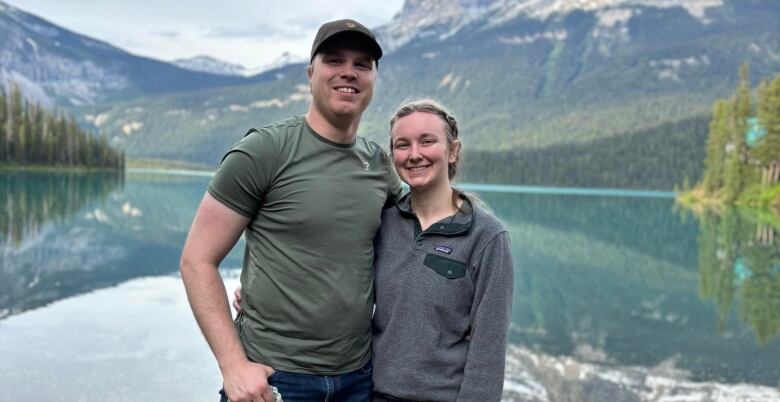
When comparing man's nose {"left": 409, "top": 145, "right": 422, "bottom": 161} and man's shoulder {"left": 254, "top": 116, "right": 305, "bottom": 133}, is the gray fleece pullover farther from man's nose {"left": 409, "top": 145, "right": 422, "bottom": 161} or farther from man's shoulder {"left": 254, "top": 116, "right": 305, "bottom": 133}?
man's shoulder {"left": 254, "top": 116, "right": 305, "bottom": 133}

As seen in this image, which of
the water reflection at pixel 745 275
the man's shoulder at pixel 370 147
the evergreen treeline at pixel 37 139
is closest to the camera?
the man's shoulder at pixel 370 147

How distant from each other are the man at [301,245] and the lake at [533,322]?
16.7ft

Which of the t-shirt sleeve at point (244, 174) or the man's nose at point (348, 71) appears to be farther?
the man's nose at point (348, 71)

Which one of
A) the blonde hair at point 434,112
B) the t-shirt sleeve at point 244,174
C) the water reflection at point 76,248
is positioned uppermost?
the blonde hair at point 434,112

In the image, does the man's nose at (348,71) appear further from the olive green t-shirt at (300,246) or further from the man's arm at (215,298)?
the man's arm at (215,298)

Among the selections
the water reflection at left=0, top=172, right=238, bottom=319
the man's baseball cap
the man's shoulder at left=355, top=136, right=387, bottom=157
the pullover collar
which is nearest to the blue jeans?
the pullover collar

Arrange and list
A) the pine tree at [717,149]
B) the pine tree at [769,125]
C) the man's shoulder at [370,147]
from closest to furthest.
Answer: the man's shoulder at [370,147] < the pine tree at [769,125] < the pine tree at [717,149]

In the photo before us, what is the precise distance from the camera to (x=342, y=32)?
126 inches

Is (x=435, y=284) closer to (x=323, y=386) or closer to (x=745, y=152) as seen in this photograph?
(x=323, y=386)

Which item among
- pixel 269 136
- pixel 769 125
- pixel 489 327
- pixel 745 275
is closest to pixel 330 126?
pixel 269 136

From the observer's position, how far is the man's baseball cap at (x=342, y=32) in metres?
3.18

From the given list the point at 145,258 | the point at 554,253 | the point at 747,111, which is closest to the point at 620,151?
the point at 747,111

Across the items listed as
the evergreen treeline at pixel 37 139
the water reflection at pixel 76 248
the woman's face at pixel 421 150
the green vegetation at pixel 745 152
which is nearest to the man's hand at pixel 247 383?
the woman's face at pixel 421 150

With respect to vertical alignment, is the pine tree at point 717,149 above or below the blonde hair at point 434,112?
above
